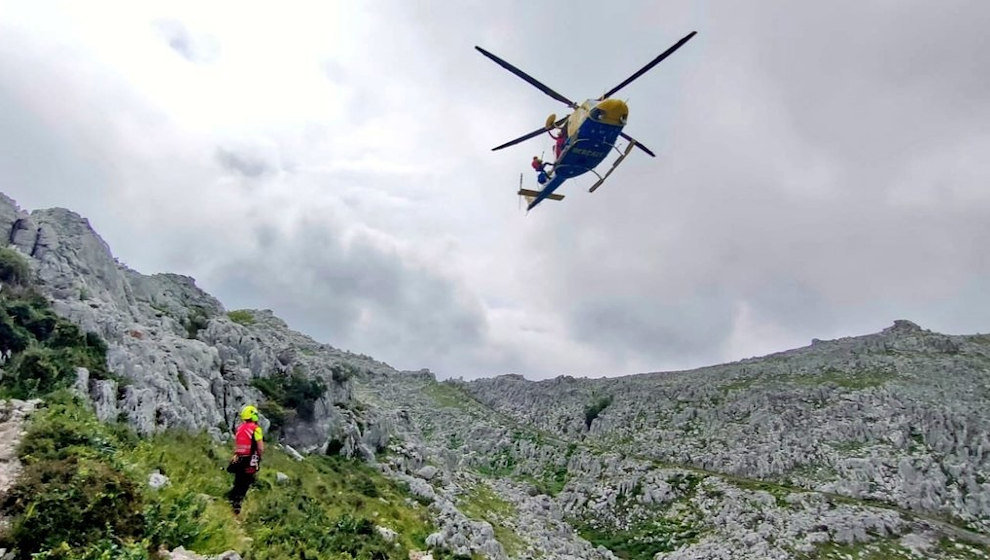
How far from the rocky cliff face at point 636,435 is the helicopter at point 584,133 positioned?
2256cm

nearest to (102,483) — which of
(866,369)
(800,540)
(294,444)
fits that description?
(294,444)

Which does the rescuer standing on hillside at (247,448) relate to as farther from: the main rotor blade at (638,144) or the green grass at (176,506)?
the main rotor blade at (638,144)

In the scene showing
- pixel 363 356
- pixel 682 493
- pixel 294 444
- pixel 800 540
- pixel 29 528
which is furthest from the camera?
pixel 363 356

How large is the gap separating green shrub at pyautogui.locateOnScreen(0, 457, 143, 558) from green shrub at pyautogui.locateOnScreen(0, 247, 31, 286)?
2249cm

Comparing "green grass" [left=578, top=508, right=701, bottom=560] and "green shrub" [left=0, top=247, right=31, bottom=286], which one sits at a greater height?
"green shrub" [left=0, top=247, right=31, bottom=286]

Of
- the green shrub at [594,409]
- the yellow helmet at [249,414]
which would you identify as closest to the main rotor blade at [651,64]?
the yellow helmet at [249,414]

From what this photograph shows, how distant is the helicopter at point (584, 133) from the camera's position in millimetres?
29797

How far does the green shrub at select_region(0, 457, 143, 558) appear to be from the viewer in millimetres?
8664

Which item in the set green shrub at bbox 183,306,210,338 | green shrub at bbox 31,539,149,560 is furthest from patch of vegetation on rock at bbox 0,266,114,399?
green shrub at bbox 183,306,210,338

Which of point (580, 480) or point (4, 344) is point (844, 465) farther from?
point (4, 344)

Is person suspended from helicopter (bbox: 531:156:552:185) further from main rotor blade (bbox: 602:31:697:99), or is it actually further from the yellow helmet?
the yellow helmet

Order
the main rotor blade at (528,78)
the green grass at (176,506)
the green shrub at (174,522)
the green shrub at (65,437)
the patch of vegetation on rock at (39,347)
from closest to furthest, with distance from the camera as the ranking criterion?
1. the green grass at (176,506)
2. the green shrub at (174,522)
3. the green shrub at (65,437)
4. the patch of vegetation on rock at (39,347)
5. the main rotor blade at (528,78)

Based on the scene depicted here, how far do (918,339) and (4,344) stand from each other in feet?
340

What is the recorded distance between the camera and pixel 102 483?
10.3 m
